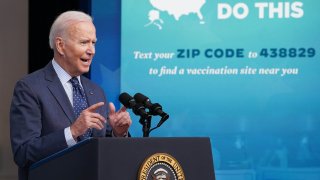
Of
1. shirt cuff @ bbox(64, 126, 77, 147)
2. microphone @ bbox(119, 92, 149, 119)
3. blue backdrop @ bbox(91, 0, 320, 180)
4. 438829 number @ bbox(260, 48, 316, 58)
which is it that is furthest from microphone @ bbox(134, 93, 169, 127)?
438829 number @ bbox(260, 48, 316, 58)

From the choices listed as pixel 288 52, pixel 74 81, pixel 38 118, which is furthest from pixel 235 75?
pixel 38 118

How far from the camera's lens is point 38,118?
2703 millimetres

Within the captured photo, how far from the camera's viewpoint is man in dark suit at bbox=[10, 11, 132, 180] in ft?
8.41

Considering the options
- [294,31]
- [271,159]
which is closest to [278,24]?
[294,31]

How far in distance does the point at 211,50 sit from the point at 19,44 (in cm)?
166

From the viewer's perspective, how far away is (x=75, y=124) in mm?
2523

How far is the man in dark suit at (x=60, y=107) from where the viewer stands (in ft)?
8.41

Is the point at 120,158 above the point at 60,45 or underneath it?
underneath

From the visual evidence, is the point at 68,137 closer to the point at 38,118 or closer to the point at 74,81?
the point at 38,118

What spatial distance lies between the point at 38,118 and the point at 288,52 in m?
2.35

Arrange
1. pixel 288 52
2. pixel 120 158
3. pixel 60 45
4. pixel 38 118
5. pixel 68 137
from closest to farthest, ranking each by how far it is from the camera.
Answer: pixel 120 158 < pixel 68 137 < pixel 38 118 < pixel 60 45 < pixel 288 52

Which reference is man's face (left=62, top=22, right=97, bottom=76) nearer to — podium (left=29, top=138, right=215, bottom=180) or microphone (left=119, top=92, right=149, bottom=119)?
microphone (left=119, top=92, right=149, bottom=119)

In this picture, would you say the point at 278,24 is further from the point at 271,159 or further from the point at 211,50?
the point at 271,159

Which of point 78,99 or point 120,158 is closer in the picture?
point 120,158
